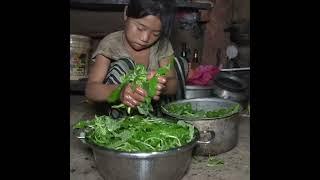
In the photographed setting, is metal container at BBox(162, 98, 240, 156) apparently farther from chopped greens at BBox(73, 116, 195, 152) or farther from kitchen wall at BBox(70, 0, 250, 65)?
kitchen wall at BBox(70, 0, 250, 65)

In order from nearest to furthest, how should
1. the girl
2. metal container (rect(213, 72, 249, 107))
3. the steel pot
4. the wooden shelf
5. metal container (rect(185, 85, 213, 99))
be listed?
the steel pot < the girl < metal container (rect(185, 85, 213, 99)) < metal container (rect(213, 72, 249, 107)) < the wooden shelf

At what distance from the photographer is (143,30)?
8.00 ft

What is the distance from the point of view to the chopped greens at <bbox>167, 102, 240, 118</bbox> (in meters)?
2.32

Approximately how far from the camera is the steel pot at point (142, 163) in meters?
1.59

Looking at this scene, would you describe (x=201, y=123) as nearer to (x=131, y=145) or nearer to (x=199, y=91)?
(x=131, y=145)

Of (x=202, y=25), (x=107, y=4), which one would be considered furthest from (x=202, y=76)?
(x=107, y=4)

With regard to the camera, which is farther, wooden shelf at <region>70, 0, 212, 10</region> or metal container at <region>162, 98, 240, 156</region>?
wooden shelf at <region>70, 0, 212, 10</region>

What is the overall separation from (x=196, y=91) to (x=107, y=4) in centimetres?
186

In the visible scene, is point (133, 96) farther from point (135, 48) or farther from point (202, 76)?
point (202, 76)

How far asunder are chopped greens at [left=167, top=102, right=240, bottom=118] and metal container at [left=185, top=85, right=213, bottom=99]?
0.92 metres

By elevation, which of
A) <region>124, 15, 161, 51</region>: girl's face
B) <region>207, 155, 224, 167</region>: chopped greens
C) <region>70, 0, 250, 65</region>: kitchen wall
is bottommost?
<region>207, 155, 224, 167</region>: chopped greens

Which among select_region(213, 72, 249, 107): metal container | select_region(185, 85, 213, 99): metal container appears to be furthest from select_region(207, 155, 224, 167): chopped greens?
select_region(213, 72, 249, 107): metal container
